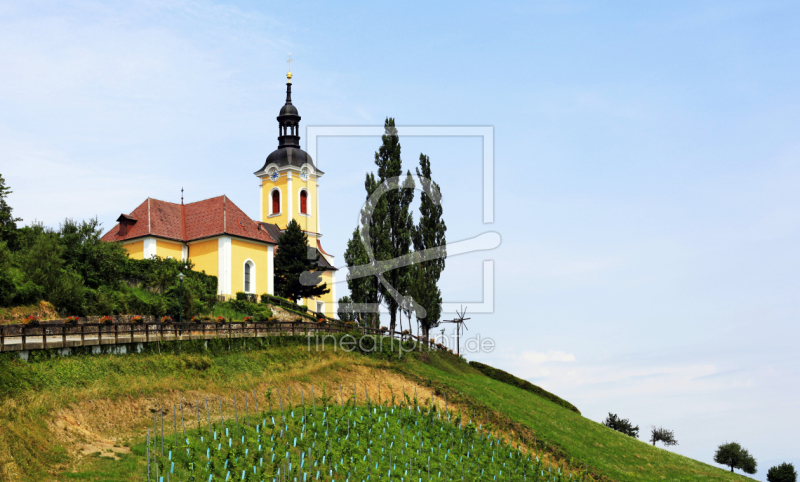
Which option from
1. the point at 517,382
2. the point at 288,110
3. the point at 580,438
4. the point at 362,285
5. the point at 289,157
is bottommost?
the point at 580,438

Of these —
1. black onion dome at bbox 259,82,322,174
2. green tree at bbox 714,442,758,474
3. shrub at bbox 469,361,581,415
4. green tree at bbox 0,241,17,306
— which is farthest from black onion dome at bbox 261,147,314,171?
green tree at bbox 714,442,758,474

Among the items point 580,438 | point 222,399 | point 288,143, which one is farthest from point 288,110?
point 222,399

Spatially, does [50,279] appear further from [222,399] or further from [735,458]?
[735,458]

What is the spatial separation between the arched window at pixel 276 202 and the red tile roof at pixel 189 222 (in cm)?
1463

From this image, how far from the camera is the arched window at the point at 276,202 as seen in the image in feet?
257

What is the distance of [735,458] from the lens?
66.9 metres

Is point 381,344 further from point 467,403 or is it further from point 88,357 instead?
point 88,357

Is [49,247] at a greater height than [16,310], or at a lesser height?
greater

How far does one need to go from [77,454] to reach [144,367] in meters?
8.17

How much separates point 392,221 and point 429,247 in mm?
3226

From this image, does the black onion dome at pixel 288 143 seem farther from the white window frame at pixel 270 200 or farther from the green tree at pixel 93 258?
the green tree at pixel 93 258

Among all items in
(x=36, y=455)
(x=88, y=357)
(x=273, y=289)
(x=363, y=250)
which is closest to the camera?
(x=36, y=455)

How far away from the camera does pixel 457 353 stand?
174 ft

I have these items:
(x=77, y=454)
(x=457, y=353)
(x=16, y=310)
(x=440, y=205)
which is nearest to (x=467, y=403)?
(x=457, y=353)
